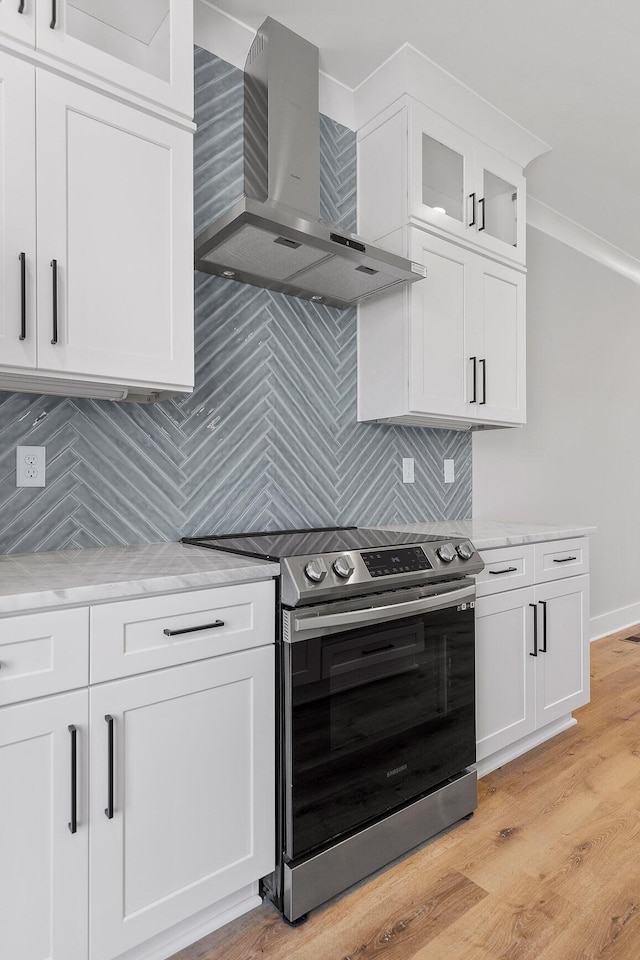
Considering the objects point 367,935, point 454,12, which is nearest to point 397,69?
point 454,12

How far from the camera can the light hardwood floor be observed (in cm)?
147

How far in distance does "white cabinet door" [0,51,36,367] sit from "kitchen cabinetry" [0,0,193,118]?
0.10 m

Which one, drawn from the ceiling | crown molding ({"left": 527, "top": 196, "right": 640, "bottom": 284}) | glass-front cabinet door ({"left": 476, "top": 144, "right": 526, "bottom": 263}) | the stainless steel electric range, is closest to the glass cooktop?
the stainless steel electric range

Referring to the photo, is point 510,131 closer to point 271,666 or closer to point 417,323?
point 417,323

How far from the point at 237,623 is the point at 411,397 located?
1306mm

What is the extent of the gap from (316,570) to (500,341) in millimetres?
1768

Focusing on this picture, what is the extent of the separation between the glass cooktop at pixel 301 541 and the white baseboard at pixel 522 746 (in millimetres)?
955

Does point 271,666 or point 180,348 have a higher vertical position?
point 180,348

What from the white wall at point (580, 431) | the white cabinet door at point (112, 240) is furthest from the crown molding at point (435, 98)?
the white cabinet door at point (112, 240)

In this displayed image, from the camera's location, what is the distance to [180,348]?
173cm

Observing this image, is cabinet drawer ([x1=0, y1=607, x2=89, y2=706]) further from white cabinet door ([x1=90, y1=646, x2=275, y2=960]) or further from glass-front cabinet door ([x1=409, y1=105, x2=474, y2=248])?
glass-front cabinet door ([x1=409, y1=105, x2=474, y2=248])

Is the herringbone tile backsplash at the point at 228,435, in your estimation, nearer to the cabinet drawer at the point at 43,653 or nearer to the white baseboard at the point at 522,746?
the cabinet drawer at the point at 43,653

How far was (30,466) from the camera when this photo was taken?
177 cm

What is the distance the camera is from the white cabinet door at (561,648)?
250 cm
